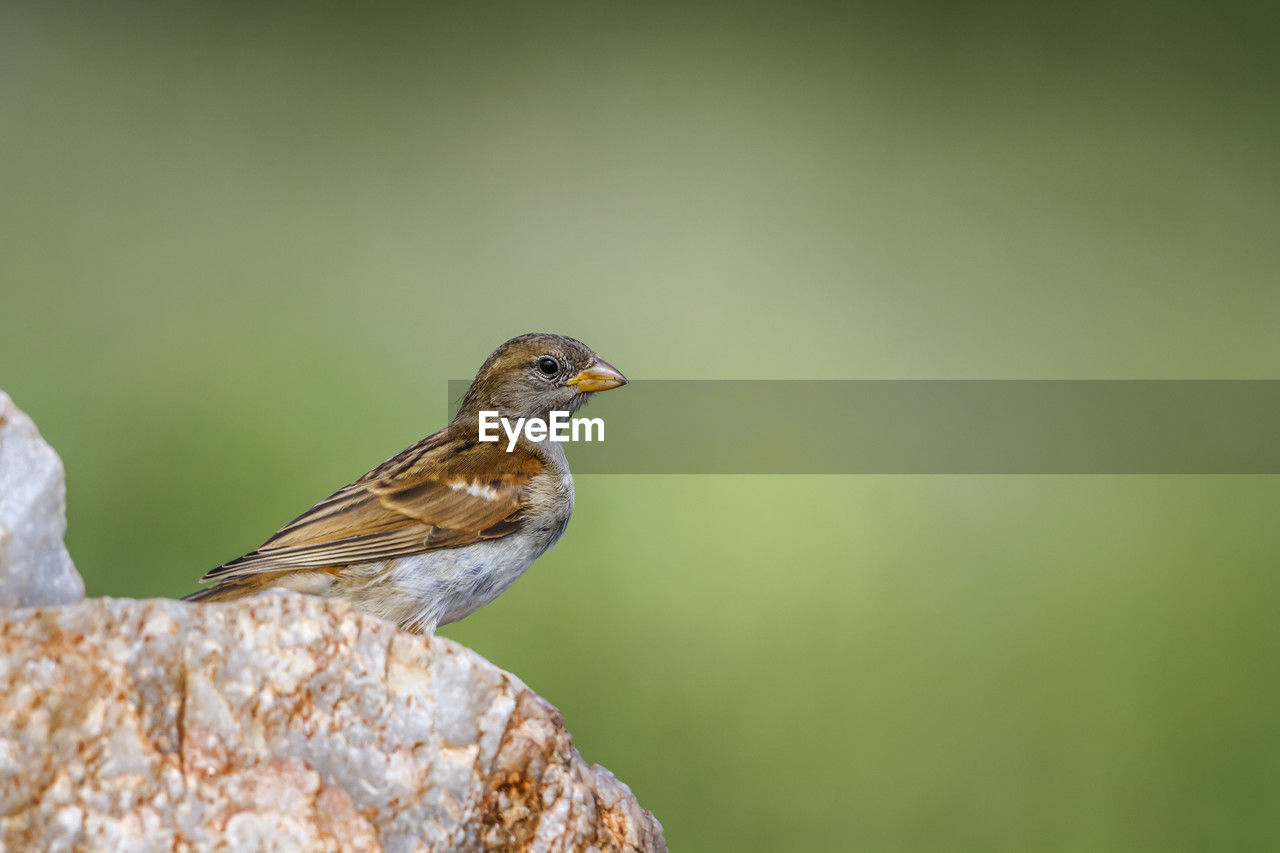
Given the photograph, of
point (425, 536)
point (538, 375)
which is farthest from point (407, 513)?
point (538, 375)

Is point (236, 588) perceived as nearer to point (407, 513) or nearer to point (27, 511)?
point (407, 513)

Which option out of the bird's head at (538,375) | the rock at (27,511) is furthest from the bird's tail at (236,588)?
the bird's head at (538,375)

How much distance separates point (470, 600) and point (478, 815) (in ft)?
2.60

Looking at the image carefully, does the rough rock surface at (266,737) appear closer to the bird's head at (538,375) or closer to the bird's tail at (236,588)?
the bird's tail at (236,588)

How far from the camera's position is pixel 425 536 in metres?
2.15

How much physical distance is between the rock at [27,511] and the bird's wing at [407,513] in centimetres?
56

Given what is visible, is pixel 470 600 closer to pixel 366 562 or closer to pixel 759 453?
pixel 366 562

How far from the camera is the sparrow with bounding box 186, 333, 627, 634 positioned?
2062mm

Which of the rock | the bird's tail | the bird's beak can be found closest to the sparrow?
the bird's tail

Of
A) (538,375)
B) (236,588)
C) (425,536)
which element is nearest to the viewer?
(236,588)

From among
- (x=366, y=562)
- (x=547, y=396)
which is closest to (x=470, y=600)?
(x=366, y=562)

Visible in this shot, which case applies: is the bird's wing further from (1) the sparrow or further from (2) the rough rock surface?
(2) the rough rock surface

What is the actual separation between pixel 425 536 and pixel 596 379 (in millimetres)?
613

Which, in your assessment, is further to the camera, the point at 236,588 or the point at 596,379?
the point at 596,379
